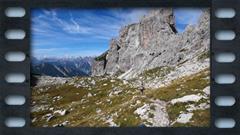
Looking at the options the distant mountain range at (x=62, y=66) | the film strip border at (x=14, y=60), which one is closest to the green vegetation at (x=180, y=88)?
the distant mountain range at (x=62, y=66)

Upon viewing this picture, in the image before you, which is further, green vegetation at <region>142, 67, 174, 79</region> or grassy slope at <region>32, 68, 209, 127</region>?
green vegetation at <region>142, 67, 174, 79</region>

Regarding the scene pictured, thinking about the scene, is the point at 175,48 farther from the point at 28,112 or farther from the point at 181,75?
the point at 28,112

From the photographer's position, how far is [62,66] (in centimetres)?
941

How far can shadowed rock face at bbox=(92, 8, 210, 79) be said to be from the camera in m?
9.39

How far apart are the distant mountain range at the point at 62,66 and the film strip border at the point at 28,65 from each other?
0.65ft

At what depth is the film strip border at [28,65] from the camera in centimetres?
905

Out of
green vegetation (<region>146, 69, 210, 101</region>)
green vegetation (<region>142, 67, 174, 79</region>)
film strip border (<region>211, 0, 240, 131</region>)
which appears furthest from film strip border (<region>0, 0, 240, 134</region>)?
green vegetation (<region>142, 67, 174, 79</region>)

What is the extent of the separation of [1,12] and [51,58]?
102 cm

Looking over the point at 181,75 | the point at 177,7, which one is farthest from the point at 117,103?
the point at 177,7

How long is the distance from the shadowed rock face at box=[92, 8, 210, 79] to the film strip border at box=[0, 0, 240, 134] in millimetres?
344

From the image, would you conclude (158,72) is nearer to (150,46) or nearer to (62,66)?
(150,46)

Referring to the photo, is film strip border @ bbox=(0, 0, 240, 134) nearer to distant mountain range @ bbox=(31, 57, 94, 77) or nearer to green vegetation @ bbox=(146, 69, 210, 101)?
distant mountain range @ bbox=(31, 57, 94, 77)

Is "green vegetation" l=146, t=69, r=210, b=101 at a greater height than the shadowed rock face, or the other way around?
the shadowed rock face

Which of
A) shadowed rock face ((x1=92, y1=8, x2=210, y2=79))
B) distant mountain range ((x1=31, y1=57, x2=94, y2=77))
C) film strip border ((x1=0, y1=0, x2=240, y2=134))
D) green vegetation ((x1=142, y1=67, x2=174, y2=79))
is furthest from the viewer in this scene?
green vegetation ((x1=142, y1=67, x2=174, y2=79))
